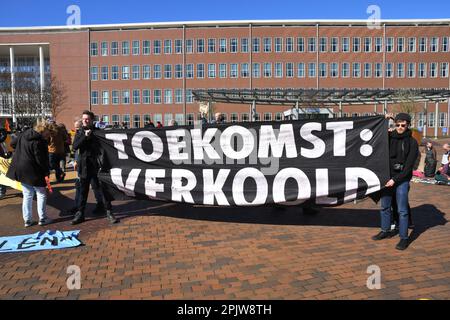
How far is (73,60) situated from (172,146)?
6599 cm

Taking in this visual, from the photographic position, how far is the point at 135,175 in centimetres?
690

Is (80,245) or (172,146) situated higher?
(172,146)

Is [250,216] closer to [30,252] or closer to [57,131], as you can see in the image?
[30,252]

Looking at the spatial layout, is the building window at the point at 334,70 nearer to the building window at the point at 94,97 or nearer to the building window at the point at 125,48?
the building window at the point at 125,48

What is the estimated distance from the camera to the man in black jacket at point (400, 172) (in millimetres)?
5336

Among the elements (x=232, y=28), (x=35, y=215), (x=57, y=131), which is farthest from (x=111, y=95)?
(x=35, y=215)

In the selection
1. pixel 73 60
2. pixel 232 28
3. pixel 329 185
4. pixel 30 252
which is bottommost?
pixel 30 252

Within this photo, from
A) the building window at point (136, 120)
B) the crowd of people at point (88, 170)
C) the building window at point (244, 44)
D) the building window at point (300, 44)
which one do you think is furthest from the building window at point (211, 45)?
→ the crowd of people at point (88, 170)

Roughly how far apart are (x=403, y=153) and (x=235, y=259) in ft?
9.63

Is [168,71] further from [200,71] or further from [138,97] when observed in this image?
[138,97]

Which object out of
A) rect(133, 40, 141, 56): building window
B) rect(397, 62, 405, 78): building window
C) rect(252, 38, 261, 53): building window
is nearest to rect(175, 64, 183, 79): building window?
rect(133, 40, 141, 56): building window

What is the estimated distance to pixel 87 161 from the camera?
6941 millimetres

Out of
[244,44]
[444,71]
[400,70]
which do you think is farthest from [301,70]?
[444,71]

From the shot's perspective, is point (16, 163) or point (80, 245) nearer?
point (80, 245)
